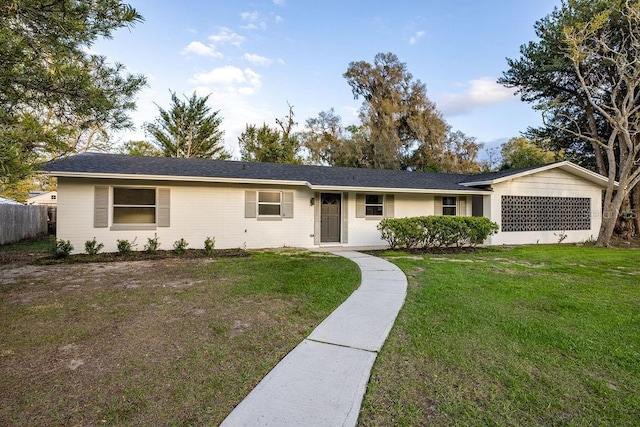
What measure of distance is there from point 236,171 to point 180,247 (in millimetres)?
3188

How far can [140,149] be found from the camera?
2870 cm

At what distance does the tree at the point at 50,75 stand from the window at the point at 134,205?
5.11 metres

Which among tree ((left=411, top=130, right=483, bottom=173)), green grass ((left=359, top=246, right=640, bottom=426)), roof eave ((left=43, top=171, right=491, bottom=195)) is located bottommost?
green grass ((left=359, top=246, right=640, bottom=426))

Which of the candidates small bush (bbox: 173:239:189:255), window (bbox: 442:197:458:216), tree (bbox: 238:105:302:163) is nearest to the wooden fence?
small bush (bbox: 173:239:189:255)

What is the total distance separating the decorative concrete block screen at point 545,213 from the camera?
42.3 ft

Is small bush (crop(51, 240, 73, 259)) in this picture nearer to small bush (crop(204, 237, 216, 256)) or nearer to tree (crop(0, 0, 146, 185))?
small bush (crop(204, 237, 216, 256))

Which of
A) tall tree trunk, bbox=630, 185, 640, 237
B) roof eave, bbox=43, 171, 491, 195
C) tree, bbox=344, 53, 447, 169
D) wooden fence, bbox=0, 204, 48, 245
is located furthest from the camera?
tree, bbox=344, 53, 447, 169

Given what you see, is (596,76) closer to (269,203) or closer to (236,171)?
(269,203)

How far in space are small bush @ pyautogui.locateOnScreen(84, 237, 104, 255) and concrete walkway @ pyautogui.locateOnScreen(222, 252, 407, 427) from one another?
7.83 metres

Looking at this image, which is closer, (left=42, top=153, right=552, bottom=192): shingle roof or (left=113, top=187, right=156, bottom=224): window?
(left=42, top=153, right=552, bottom=192): shingle roof

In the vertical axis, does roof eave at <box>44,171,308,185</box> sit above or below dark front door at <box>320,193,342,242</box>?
above

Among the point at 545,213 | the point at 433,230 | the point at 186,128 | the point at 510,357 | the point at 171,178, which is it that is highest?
the point at 186,128

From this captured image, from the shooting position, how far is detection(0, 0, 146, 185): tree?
3.41 meters

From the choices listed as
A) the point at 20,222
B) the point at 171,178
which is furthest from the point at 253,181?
the point at 20,222
